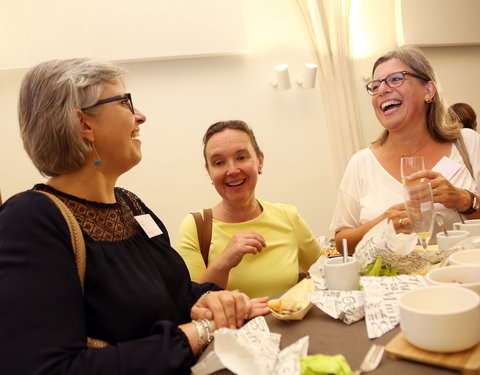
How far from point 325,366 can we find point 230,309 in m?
0.58

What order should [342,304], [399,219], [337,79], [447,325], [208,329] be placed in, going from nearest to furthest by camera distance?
1. [447,325]
2. [342,304]
3. [208,329]
4. [399,219]
5. [337,79]

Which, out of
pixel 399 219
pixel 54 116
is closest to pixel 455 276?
pixel 399 219

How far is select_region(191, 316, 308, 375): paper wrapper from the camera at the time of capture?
847 millimetres

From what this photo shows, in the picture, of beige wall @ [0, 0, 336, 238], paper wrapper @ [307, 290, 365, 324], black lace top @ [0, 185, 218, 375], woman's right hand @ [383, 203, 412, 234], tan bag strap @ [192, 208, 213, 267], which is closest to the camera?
black lace top @ [0, 185, 218, 375]

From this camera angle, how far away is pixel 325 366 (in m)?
0.80

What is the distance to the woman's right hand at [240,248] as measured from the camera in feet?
6.17

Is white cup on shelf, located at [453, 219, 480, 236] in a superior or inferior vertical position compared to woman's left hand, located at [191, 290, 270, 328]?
superior

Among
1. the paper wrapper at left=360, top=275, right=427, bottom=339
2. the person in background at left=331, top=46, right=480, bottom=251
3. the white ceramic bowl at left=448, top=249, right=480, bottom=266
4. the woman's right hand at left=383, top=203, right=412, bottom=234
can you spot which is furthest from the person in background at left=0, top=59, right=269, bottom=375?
the person in background at left=331, top=46, right=480, bottom=251

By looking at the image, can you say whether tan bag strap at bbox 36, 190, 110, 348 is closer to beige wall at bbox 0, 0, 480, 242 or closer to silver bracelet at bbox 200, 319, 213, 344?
silver bracelet at bbox 200, 319, 213, 344

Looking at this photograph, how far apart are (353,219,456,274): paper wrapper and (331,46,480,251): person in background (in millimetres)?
804

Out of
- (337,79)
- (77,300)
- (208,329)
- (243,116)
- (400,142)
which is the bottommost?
(208,329)

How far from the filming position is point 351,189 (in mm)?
2543

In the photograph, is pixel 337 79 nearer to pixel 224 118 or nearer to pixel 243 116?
pixel 243 116

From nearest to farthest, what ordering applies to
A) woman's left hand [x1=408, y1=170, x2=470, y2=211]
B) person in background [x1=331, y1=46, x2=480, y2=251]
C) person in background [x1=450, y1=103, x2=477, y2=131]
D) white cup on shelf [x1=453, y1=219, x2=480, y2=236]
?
white cup on shelf [x1=453, y1=219, x2=480, y2=236] < woman's left hand [x1=408, y1=170, x2=470, y2=211] < person in background [x1=331, y1=46, x2=480, y2=251] < person in background [x1=450, y1=103, x2=477, y2=131]
